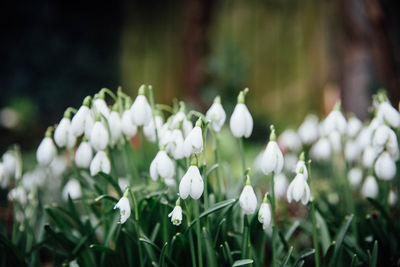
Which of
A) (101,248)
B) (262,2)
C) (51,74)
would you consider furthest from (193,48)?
(101,248)

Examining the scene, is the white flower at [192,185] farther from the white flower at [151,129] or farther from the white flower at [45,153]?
the white flower at [45,153]

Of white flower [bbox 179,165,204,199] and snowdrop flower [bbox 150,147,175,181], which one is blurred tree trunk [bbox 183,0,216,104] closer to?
snowdrop flower [bbox 150,147,175,181]

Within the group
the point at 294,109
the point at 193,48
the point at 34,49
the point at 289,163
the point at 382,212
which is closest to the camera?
the point at 382,212

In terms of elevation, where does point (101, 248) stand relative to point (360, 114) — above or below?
below

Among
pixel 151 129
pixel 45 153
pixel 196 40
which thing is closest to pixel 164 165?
pixel 151 129

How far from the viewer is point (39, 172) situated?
2.17 metres

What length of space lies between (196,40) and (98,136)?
4.09 m

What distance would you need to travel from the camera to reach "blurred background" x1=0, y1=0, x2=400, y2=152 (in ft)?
16.9

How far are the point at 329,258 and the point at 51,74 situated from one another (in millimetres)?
5591

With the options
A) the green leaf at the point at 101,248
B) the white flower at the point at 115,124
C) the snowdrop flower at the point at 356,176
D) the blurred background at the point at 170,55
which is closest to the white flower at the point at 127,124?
the white flower at the point at 115,124

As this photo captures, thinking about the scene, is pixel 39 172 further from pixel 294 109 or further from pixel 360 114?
pixel 294 109

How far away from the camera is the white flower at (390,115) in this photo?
127 centimetres

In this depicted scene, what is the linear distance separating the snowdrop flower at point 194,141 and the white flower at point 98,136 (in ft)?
0.98

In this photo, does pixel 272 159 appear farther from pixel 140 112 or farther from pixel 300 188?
pixel 140 112
